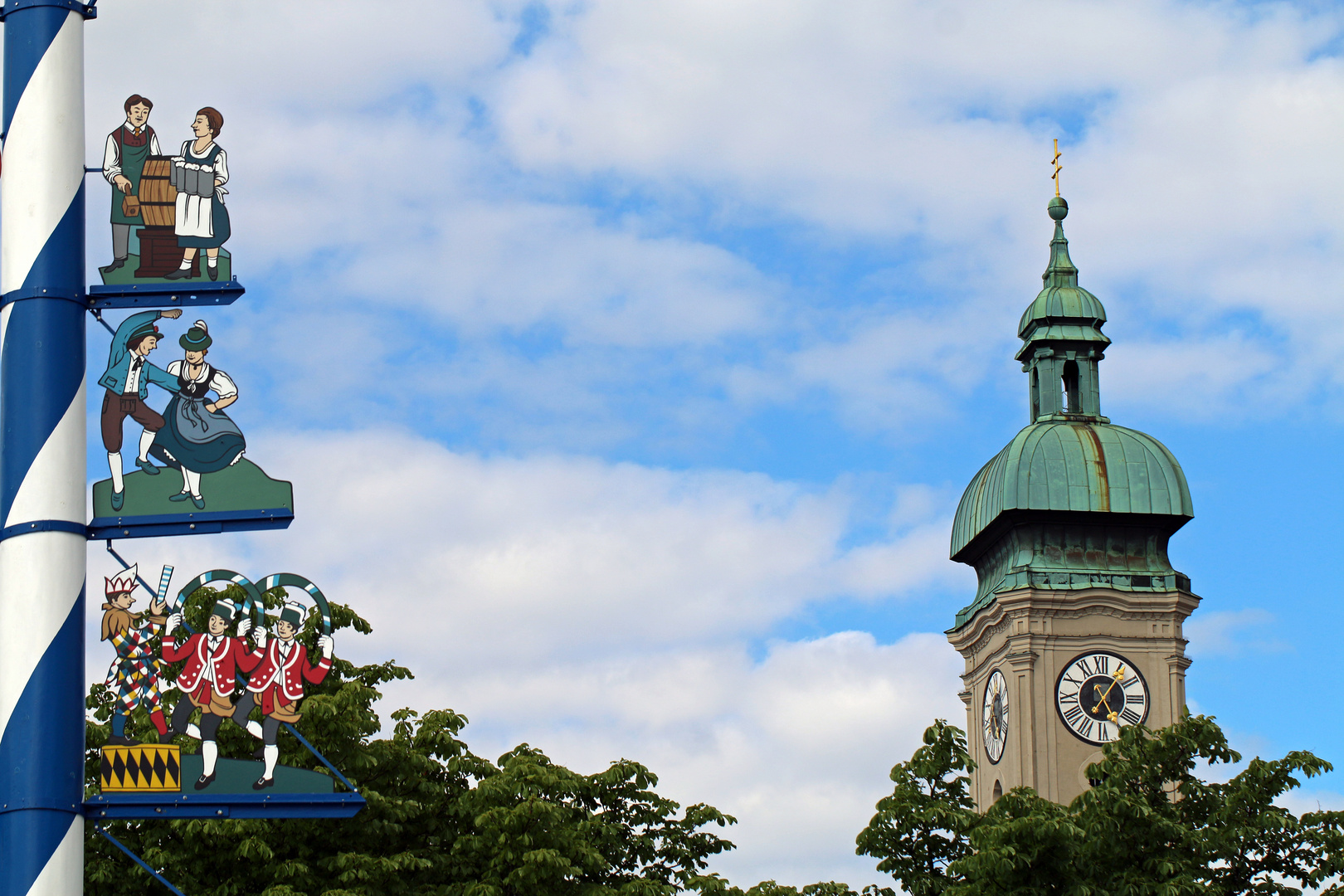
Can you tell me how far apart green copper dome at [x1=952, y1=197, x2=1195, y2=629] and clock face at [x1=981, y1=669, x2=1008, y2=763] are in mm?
2696

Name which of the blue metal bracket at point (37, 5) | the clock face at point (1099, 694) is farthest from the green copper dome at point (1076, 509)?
the blue metal bracket at point (37, 5)

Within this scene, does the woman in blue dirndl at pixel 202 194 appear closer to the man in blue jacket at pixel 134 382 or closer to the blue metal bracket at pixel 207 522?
the man in blue jacket at pixel 134 382

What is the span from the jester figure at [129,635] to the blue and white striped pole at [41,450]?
1011 millimetres

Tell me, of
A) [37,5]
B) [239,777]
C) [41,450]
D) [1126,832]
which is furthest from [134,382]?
[1126,832]

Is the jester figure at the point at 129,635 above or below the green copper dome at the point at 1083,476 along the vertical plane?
below

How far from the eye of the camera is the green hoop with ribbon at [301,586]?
8.77m

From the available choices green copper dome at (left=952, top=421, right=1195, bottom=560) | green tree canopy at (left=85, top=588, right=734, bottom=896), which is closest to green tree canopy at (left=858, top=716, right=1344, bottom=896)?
green tree canopy at (left=85, top=588, right=734, bottom=896)

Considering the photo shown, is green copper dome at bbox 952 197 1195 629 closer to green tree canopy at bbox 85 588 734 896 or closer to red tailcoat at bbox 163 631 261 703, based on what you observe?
green tree canopy at bbox 85 588 734 896

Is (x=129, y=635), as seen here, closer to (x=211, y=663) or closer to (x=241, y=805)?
(x=211, y=663)

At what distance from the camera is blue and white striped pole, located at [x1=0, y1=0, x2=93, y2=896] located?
23.6ft

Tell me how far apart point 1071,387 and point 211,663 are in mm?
64196

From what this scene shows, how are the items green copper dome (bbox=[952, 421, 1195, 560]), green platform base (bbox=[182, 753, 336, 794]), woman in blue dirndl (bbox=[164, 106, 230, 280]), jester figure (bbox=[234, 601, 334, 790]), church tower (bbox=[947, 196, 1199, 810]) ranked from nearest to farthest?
green platform base (bbox=[182, 753, 336, 794])
woman in blue dirndl (bbox=[164, 106, 230, 280])
jester figure (bbox=[234, 601, 334, 790])
church tower (bbox=[947, 196, 1199, 810])
green copper dome (bbox=[952, 421, 1195, 560])

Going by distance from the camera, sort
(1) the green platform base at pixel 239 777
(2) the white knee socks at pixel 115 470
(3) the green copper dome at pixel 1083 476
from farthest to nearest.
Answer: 1. (3) the green copper dome at pixel 1083 476
2. (1) the green platform base at pixel 239 777
3. (2) the white knee socks at pixel 115 470

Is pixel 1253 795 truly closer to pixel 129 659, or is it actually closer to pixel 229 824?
pixel 229 824
